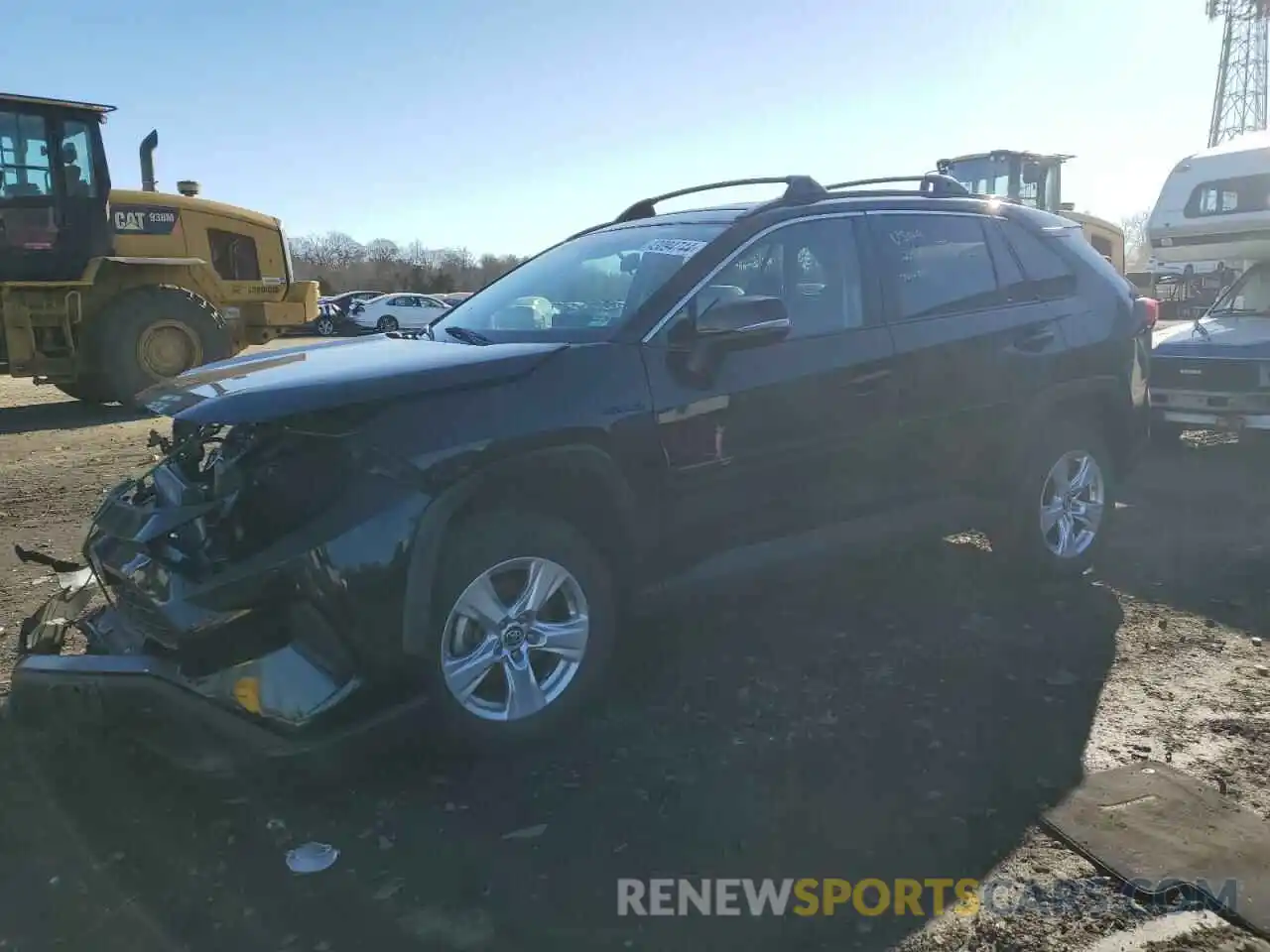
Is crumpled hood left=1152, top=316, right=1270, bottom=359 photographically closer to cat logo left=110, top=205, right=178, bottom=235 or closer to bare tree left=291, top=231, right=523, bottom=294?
cat logo left=110, top=205, right=178, bottom=235

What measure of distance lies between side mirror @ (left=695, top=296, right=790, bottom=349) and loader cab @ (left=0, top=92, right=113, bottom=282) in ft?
33.0

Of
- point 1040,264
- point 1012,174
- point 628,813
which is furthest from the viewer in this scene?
point 1012,174

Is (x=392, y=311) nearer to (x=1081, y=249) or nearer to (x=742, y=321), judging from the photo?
(x=1081, y=249)

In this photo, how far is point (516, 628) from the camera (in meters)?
3.25

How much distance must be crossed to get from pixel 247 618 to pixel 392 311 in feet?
104

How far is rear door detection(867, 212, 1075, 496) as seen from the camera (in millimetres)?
4430

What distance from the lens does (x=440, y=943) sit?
2494 mm

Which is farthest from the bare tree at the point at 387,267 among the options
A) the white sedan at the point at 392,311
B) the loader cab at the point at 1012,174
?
the loader cab at the point at 1012,174

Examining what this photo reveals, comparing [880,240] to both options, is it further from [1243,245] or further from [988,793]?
[1243,245]

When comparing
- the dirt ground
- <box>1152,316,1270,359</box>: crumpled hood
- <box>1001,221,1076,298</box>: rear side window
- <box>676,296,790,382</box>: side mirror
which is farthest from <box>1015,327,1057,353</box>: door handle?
<box>1152,316,1270,359</box>: crumpled hood

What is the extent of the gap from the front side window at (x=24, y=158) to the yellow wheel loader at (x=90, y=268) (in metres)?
0.01

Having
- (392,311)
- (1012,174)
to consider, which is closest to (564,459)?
(1012,174)

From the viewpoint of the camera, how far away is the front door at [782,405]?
12.0 ft

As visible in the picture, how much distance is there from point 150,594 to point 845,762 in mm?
2296
